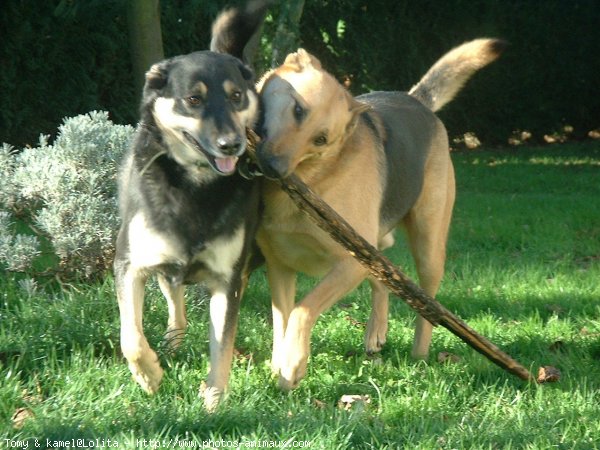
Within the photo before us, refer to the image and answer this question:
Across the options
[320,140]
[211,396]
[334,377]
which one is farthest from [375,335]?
[211,396]

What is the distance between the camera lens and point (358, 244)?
14.0 ft

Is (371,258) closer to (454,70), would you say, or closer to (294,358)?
(294,358)

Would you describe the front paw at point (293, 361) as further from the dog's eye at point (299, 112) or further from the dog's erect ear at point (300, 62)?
the dog's erect ear at point (300, 62)

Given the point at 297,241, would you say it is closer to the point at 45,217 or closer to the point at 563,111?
the point at 45,217

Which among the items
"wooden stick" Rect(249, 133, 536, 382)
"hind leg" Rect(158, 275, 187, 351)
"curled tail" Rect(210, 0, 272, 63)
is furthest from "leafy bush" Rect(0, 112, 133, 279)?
"wooden stick" Rect(249, 133, 536, 382)

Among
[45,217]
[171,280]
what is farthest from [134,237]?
[45,217]

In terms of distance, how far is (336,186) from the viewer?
15.5 feet

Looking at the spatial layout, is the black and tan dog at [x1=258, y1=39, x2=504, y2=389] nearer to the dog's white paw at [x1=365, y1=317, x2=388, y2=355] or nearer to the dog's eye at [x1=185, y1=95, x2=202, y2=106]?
the dog's white paw at [x1=365, y1=317, x2=388, y2=355]

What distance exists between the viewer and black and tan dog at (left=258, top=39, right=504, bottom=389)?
4410 mm

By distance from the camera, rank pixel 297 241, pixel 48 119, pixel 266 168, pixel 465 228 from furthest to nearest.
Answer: pixel 48 119 < pixel 465 228 < pixel 297 241 < pixel 266 168

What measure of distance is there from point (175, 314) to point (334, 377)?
95 cm

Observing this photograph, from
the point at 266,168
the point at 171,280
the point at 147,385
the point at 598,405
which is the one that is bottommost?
the point at 598,405

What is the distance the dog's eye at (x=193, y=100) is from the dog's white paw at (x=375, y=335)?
196cm

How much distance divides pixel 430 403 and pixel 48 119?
8023 millimetres
